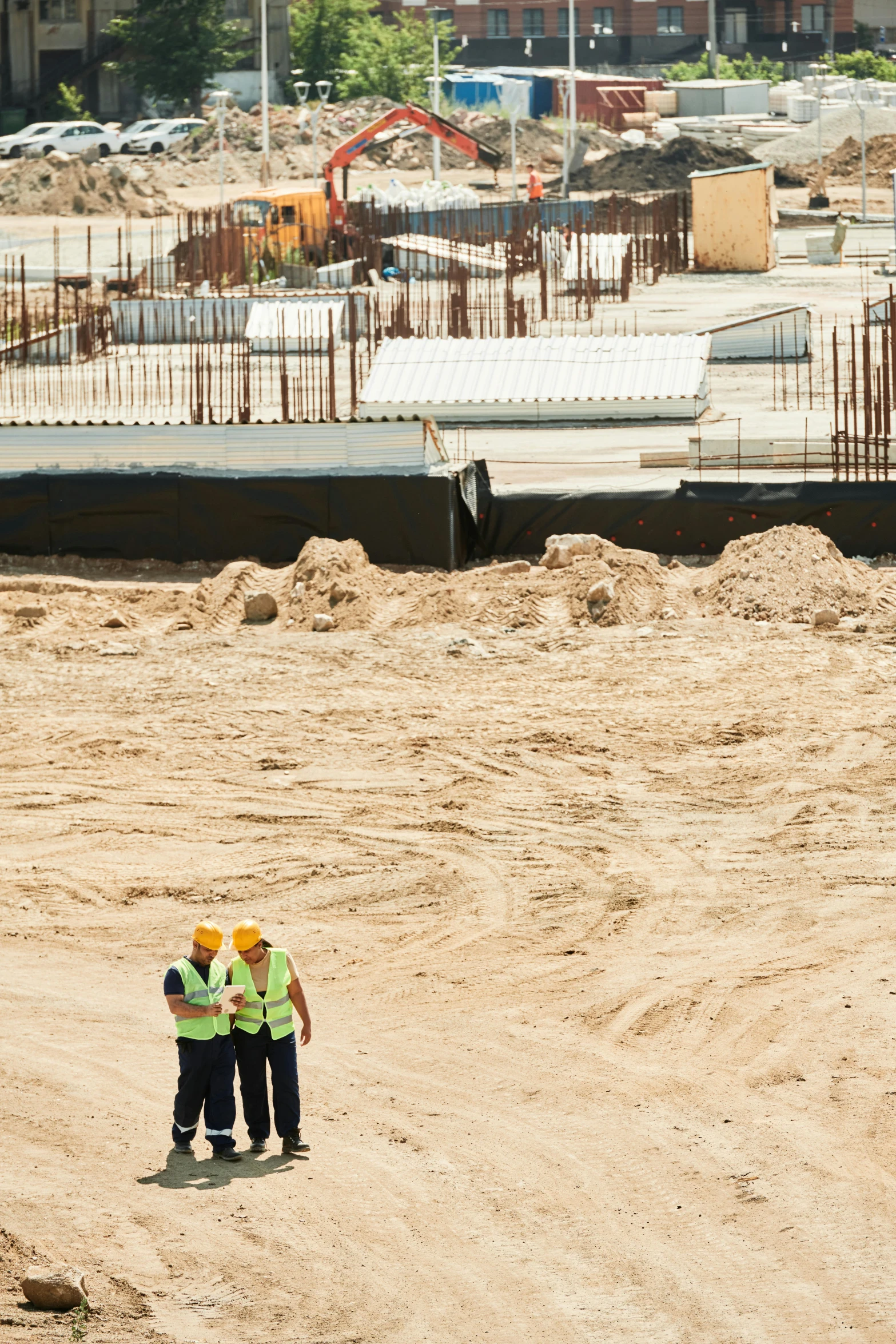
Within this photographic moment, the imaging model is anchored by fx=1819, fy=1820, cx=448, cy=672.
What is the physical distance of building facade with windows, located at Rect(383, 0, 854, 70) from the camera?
102 m

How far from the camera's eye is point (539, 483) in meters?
24.8

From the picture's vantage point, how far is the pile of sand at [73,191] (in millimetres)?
62812

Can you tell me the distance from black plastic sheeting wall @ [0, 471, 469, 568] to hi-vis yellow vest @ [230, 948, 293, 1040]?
1252 centimetres

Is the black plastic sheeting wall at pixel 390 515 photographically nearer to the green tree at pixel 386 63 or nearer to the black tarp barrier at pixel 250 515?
the black tarp barrier at pixel 250 515

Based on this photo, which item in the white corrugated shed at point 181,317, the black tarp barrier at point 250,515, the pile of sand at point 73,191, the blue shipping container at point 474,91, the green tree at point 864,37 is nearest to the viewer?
the black tarp barrier at point 250,515

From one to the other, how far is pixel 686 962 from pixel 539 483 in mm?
13949

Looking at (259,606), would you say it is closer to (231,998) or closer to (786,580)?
(786,580)

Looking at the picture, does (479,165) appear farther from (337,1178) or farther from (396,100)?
(337,1178)

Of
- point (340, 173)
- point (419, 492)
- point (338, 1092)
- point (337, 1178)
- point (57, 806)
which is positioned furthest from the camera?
point (340, 173)

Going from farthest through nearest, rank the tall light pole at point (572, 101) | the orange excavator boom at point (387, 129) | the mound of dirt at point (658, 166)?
the mound of dirt at point (658, 166)
the tall light pole at point (572, 101)
the orange excavator boom at point (387, 129)

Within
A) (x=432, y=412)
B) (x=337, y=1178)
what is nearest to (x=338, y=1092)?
(x=337, y=1178)

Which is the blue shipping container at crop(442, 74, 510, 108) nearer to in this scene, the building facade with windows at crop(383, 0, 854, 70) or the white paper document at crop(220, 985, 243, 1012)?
the building facade with windows at crop(383, 0, 854, 70)

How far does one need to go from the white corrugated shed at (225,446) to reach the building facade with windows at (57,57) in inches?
2439

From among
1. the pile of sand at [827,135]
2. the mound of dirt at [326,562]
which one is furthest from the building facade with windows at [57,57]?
the mound of dirt at [326,562]
